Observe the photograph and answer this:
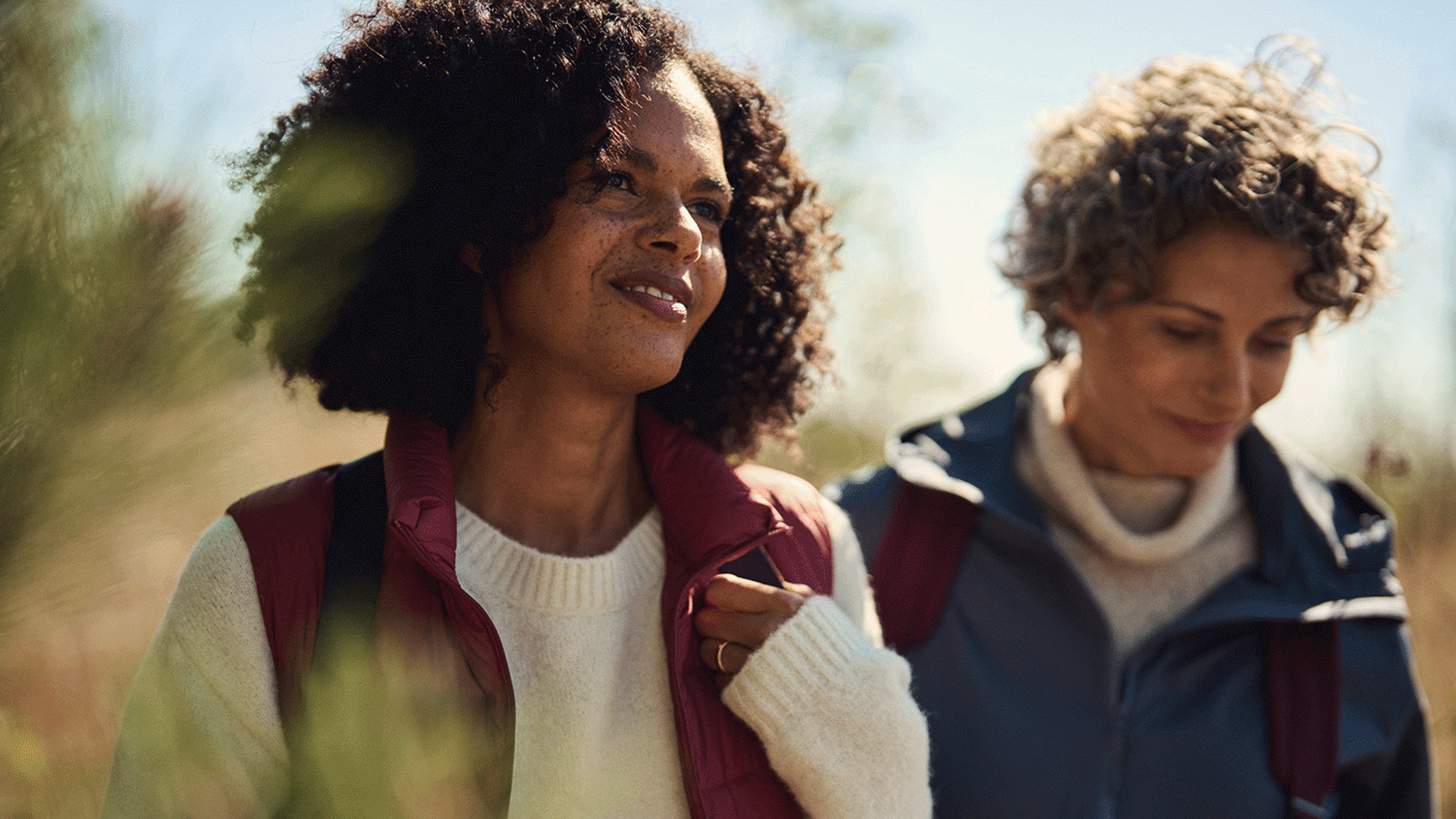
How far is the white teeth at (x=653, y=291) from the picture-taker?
147 centimetres

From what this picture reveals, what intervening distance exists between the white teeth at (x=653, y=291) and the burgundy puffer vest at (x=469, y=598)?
345 millimetres

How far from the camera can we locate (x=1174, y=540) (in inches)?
89.5

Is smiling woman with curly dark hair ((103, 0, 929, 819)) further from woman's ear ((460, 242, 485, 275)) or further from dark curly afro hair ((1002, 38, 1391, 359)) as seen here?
dark curly afro hair ((1002, 38, 1391, 359))

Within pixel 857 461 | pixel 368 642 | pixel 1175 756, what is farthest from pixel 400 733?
pixel 857 461

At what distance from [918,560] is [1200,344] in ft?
2.47

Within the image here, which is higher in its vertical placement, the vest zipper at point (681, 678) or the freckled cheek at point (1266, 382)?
the freckled cheek at point (1266, 382)

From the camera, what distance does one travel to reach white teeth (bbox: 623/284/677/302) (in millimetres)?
1471

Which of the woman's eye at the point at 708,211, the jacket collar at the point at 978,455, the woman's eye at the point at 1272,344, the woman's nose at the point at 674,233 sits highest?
the woman's eye at the point at 1272,344

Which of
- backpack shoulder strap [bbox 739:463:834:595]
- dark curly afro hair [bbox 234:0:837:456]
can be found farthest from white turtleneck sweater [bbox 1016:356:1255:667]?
dark curly afro hair [bbox 234:0:837:456]

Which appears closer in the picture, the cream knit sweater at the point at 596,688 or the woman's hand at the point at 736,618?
the cream knit sweater at the point at 596,688

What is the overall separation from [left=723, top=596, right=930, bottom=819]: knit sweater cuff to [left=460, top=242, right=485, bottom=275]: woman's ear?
712mm

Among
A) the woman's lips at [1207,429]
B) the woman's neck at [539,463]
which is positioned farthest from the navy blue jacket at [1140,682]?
the woman's neck at [539,463]

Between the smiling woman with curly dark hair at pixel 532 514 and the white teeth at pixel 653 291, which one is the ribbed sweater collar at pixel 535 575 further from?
the white teeth at pixel 653 291

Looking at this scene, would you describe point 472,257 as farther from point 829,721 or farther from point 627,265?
point 829,721
